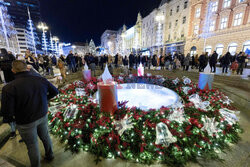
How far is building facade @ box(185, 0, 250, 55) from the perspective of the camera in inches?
589

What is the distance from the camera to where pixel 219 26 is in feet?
58.3

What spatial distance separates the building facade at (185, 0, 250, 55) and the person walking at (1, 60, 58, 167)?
21.7 meters

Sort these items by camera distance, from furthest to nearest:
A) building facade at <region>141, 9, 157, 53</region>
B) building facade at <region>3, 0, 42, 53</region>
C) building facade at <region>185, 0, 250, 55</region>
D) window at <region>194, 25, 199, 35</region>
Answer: building facade at <region>3, 0, 42, 53</region>, building facade at <region>141, 9, 157, 53</region>, window at <region>194, 25, 199, 35</region>, building facade at <region>185, 0, 250, 55</region>

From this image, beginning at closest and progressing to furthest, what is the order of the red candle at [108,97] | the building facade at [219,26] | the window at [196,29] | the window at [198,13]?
the red candle at [108,97], the building facade at [219,26], the window at [198,13], the window at [196,29]

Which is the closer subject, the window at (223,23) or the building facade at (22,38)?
the window at (223,23)

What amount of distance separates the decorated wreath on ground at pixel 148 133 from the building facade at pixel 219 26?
1863 centimetres

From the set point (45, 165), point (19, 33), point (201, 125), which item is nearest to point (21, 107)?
point (45, 165)

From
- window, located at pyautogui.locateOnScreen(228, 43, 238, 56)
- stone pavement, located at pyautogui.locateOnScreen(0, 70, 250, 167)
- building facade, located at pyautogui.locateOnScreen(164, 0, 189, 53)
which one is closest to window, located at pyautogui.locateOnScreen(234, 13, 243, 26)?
window, located at pyautogui.locateOnScreen(228, 43, 238, 56)

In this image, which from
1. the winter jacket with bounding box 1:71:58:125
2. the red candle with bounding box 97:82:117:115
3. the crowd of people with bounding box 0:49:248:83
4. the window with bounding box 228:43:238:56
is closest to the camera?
the winter jacket with bounding box 1:71:58:125

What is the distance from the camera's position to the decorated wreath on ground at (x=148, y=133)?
2.39 meters

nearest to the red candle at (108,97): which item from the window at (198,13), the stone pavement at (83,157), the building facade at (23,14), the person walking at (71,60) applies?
the stone pavement at (83,157)

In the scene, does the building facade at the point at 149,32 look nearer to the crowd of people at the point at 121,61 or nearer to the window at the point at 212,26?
the window at the point at 212,26

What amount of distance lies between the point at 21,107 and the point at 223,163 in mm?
3766

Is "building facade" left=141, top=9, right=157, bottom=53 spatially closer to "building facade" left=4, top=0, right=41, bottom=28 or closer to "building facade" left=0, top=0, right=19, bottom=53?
"building facade" left=0, top=0, right=19, bottom=53
